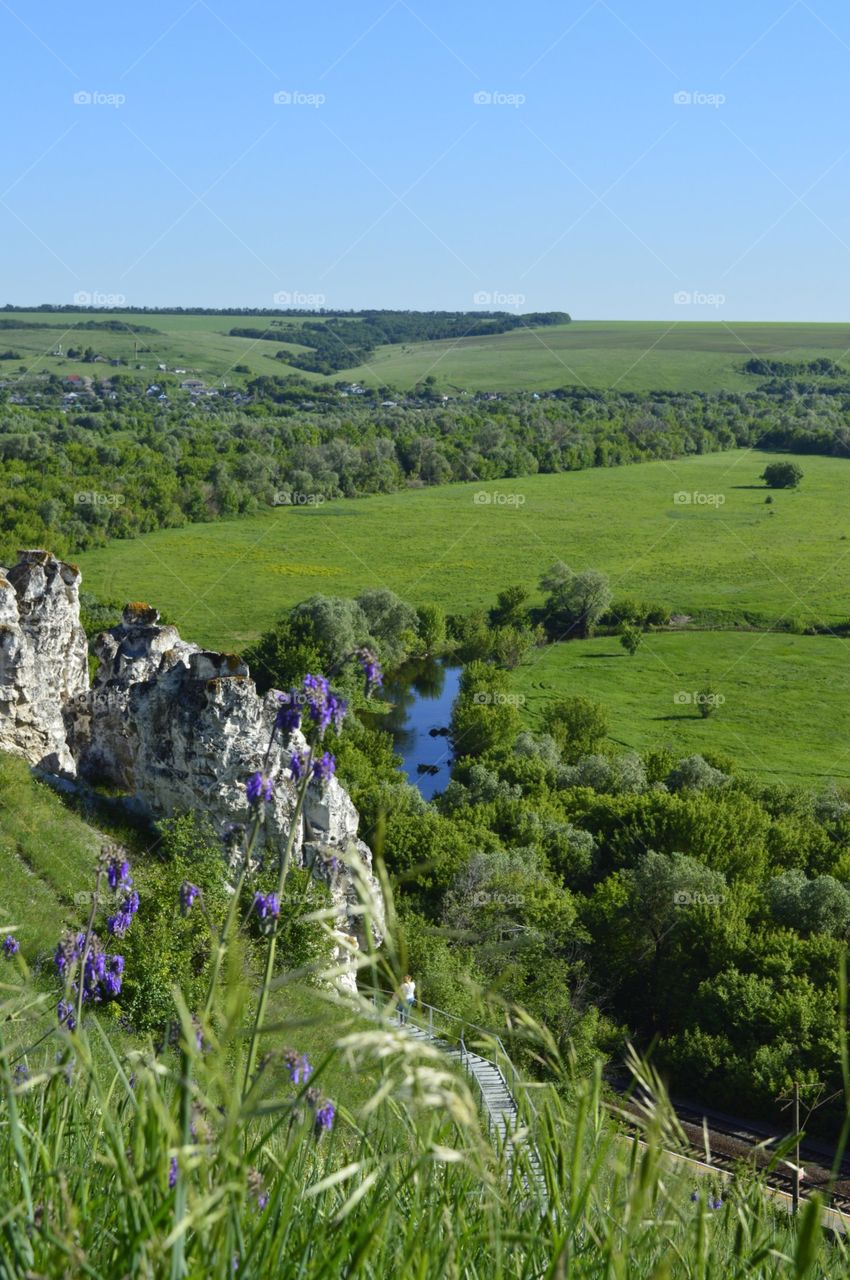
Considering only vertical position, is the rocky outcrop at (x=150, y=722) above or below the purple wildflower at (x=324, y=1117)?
below

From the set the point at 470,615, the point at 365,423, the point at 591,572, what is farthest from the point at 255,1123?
the point at 365,423

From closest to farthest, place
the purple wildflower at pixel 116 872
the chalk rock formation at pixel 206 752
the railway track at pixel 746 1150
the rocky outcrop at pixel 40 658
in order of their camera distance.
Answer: the purple wildflower at pixel 116 872, the railway track at pixel 746 1150, the chalk rock formation at pixel 206 752, the rocky outcrop at pixel 40 658

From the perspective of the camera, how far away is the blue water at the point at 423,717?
2253 inches

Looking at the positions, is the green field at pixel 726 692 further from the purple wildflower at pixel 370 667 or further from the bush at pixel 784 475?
the purple wildflower at pixel 370 667

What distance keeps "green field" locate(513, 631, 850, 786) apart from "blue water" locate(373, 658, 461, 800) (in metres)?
4.62

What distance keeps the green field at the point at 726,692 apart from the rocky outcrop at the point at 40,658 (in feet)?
116

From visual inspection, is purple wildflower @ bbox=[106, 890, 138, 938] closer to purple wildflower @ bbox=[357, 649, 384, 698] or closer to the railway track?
purple wildflower @ bbox=[357, 649, 384, 698]

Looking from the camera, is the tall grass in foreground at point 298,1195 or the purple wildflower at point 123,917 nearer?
the tall grass in foreground at point 298,1195

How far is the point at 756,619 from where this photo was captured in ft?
297

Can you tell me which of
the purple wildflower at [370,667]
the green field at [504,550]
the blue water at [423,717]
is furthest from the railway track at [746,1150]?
the green field at [504,550]

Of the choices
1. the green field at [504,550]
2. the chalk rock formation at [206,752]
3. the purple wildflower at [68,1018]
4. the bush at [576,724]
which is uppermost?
the purple wildflower at [68,1018]

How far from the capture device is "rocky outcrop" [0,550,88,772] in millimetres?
27672

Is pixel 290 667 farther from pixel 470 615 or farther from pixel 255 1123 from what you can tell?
pixel 255 1123

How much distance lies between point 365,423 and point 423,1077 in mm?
140562
